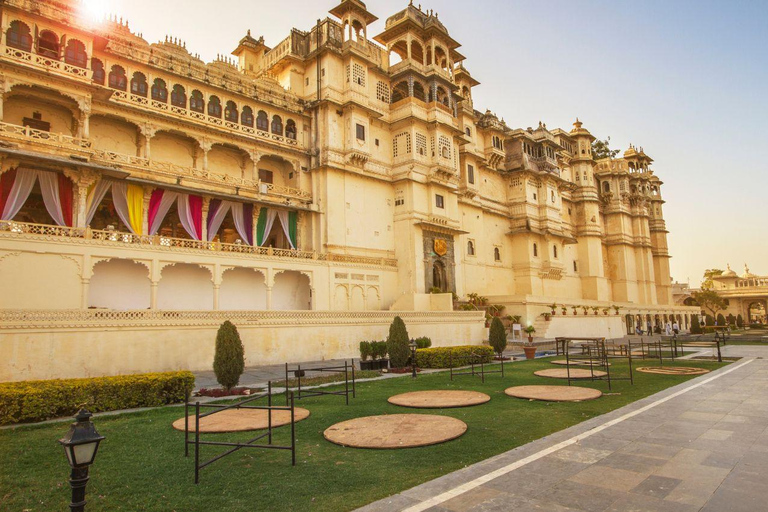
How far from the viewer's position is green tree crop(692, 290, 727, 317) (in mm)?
72469

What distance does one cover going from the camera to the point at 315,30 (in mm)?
34438

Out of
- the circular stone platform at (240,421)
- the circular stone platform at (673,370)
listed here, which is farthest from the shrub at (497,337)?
the circular stone platform at (240,421)

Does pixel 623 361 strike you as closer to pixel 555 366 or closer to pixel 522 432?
pixel 555 366

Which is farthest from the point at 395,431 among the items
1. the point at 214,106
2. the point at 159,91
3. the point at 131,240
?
the point at 214,106

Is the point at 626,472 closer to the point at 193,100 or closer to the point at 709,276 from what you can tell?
the point at 193,100

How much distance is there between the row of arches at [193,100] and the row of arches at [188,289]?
9537 mm

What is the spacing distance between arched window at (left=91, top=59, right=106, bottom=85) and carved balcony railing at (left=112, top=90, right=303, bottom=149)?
1.04 meters

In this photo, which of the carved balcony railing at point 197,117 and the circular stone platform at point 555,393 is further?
the carved balcony railing at point 197,117

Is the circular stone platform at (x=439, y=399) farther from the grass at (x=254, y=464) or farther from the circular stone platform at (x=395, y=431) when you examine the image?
the circular stone platform at (x=395, y=431)

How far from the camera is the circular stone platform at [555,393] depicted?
11.3m

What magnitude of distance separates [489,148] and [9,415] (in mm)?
42995

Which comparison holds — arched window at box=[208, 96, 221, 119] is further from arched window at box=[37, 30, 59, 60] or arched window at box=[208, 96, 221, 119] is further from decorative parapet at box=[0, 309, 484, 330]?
decorative parapet at box=[0, 309, 484, 330]

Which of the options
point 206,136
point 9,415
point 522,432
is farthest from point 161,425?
point 206,136

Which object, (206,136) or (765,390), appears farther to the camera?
(206,136)
